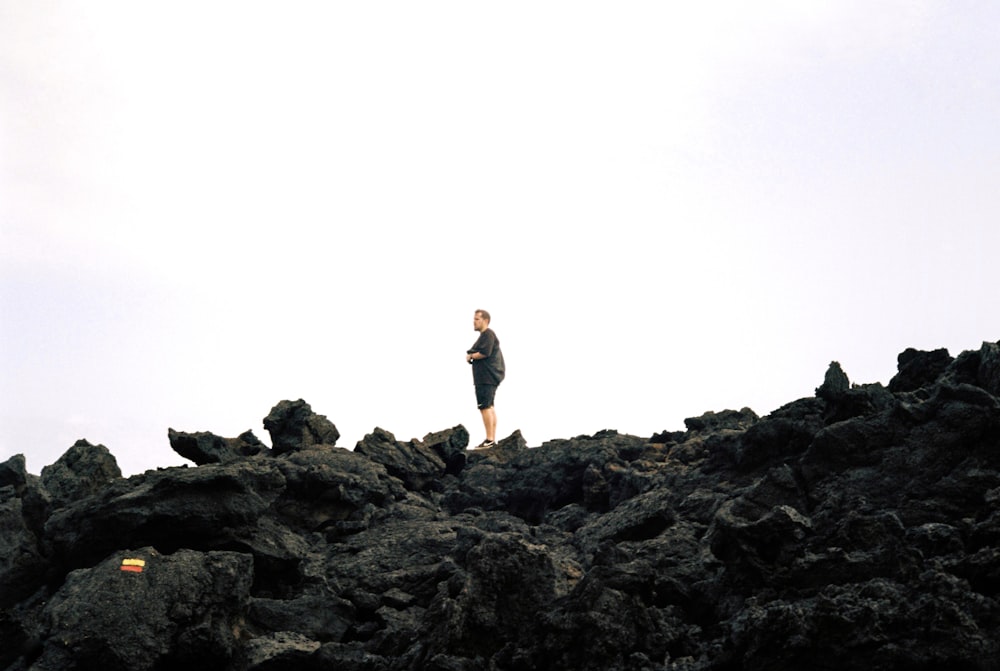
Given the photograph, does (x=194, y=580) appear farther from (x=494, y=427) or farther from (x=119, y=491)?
(x=494, y=427)

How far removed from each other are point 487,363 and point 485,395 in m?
0.85

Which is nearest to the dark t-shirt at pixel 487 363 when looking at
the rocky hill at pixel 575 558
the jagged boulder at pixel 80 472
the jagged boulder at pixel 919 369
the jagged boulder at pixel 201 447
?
the rocky hill at pixel 575 558

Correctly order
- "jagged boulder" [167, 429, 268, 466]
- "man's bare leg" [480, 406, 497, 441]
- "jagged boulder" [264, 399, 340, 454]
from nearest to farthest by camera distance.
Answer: "jagged boulder" [167, 429, 268, 466] < "jagged boulder" [264, 399, 340, 454] < "man's bare leg" [480, 406, 497, 441]

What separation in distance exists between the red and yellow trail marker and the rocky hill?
0.02 metres

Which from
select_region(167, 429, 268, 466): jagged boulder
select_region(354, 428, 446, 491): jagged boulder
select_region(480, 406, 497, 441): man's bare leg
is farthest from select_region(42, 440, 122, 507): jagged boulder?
select_region(480, 406, 497, 441): man's bare leg

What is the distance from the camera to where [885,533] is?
9320 mm

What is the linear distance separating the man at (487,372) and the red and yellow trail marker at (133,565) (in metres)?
13.8

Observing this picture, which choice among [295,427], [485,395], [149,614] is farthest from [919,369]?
[149,614]

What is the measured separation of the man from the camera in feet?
80.3

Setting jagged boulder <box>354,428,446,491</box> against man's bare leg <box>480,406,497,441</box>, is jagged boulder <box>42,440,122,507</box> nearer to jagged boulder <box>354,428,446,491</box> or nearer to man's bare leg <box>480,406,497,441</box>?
jagged boulder <box>354,428,446,491</box>

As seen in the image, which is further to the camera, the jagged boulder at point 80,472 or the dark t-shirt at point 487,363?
the dark t-shirt at point 487,363

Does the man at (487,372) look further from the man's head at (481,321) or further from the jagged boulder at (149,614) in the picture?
the jagged boulder at (149,614)

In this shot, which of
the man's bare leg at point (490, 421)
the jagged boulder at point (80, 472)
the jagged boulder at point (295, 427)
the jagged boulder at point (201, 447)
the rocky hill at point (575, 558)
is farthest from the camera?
the man's bare leg at point (490, 421)

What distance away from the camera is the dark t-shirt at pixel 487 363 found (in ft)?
80.8
